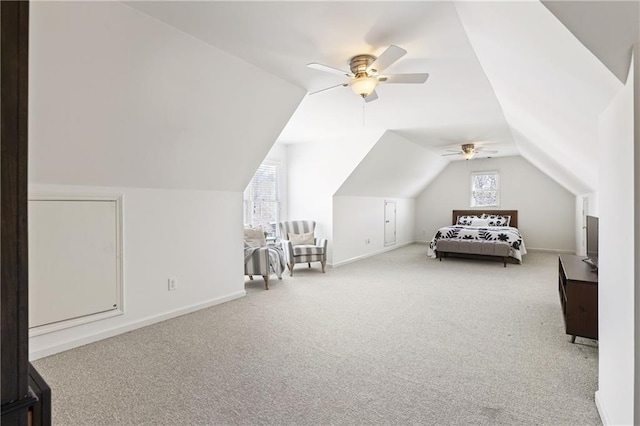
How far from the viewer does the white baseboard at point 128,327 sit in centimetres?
260

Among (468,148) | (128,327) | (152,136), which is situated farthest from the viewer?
(468,148)

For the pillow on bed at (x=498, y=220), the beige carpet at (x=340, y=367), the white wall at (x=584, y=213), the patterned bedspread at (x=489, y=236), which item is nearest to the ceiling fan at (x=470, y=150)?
the patterned bedspread at (x=489, y=236)

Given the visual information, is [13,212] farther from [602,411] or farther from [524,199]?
[524,199]

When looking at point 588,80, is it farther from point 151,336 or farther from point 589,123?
point 151,336

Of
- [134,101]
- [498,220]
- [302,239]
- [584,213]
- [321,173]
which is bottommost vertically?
[302,239]

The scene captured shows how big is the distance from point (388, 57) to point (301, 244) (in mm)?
4039

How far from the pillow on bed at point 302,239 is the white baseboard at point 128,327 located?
185cm

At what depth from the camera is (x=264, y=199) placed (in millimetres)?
6191

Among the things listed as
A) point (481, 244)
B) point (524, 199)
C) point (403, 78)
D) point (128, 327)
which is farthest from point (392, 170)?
point (128, 327)

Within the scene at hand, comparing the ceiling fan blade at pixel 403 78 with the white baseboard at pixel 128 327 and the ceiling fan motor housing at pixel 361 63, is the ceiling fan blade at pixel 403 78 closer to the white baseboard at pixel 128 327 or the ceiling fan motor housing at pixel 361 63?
the ceiling fan motor housing at pixel 361 63

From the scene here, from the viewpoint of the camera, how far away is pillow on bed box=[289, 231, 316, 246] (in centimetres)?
589

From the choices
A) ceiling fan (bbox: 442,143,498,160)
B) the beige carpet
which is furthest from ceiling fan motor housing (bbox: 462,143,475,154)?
the beige carpet

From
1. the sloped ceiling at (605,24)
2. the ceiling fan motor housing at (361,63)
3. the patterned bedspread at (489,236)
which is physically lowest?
the patterned bedspread at (489,236)

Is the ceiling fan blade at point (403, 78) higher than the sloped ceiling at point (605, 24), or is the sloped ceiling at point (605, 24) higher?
the ceiling fan blade at point (403, 78)
